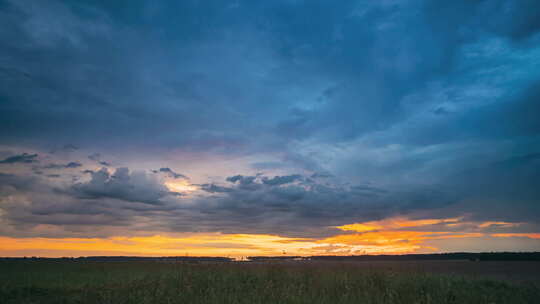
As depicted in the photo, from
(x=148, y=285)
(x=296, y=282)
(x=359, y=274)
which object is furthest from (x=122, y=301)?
(x=359, y=274)

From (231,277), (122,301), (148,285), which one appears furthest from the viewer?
(231,277)

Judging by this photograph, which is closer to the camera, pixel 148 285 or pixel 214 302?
pixel 214 302

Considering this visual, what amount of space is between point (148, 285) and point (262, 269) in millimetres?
6809

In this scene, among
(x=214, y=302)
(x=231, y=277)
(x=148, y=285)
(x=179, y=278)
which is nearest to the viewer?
(x=214, y=302)

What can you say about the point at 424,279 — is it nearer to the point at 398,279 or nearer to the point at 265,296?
the point at 398,279

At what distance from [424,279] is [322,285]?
209 inches

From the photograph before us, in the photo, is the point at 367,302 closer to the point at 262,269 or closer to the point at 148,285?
the point at 262,269

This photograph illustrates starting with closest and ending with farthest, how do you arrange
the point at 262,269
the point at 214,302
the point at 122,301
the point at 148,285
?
the point at 214,302
the point at 122,301
the point at 148,285
the point at 262,269

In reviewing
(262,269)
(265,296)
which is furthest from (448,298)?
(262,269)

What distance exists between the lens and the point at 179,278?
1638 cm

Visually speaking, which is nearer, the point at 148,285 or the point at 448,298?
the point at 448,298

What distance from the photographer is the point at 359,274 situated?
60.1 ft

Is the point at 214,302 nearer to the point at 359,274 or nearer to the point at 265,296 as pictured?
the point at 265,296

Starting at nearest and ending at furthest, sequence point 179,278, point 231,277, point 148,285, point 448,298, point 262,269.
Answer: point 448,298 < point 148,285 < point 179,278 < point 231,277 < point 262,269
